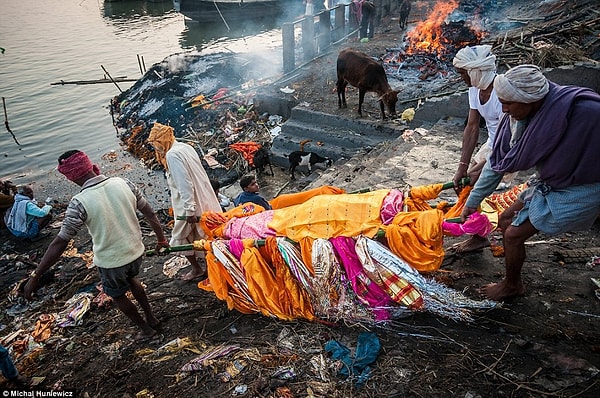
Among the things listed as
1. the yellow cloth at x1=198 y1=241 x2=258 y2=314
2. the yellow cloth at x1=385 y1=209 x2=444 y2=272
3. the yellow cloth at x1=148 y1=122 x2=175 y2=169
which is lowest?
the yellow cloth at x1=198 y1=241 x2=258 y2=314

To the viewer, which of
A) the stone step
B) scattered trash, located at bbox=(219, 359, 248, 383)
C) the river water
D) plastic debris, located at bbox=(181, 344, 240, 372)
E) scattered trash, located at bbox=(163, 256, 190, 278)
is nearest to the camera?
scattered trash, located at bbox=(219, 359, 248, 383)

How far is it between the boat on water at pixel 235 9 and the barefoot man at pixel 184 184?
1016 inches

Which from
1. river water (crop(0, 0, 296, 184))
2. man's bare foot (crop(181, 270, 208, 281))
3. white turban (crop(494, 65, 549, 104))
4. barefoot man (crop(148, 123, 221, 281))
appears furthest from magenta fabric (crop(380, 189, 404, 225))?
river water (crop(0, 0, 296, 184))

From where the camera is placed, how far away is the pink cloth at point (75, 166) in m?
3.22

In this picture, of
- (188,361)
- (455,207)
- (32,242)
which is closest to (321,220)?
(455,207)

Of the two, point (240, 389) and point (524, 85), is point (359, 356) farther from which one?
point (524, 85)

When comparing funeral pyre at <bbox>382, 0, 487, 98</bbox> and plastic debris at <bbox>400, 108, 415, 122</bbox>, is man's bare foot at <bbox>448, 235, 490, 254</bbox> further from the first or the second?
funeral pyre at <bbox>382, 0, 487, 98</bbox>

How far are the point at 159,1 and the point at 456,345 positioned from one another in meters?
40.7

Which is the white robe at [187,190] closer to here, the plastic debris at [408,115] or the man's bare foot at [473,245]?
the man's bare foot at [473,245]

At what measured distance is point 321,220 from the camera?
132 inches

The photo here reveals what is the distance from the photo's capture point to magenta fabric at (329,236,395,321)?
316 cm

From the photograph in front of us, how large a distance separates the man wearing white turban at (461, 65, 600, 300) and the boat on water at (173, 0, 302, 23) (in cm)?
2733

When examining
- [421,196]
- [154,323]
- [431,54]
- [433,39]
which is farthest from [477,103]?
[433,39]

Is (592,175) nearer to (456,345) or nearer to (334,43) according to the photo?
(456,345)
